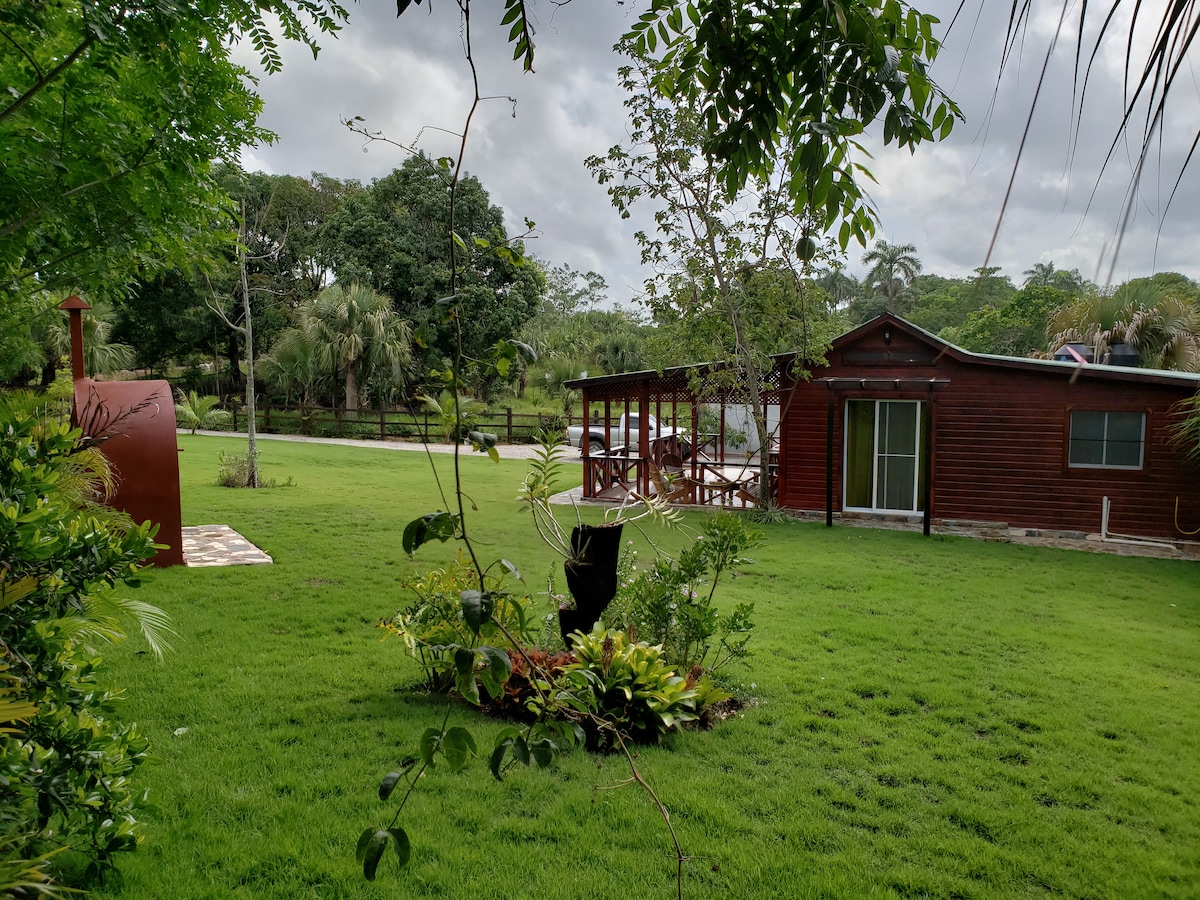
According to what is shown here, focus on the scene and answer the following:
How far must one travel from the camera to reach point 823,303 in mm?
10844

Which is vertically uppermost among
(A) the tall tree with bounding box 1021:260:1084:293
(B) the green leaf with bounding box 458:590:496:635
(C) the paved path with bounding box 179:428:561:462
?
(A) the tall tree with bounding box 1021:260:1084:293

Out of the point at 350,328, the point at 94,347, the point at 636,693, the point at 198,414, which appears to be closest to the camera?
the point at 636,693

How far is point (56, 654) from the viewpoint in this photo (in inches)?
85.7

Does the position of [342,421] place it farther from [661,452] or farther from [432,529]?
[432,529]

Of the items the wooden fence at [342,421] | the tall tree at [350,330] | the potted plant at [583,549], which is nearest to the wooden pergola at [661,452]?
the potted plant at [583,549]

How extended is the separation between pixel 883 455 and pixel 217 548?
371 inches

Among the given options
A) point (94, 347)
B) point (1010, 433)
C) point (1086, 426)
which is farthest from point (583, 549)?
point (94, 347)

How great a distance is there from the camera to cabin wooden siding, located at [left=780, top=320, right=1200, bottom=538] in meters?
10.1

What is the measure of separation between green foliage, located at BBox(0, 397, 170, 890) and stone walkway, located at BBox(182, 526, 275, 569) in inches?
222

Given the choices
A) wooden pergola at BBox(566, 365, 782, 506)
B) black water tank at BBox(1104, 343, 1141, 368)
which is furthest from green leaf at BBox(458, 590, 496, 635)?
Result: black water tank at BBox(1104, 343, 1141, 368)

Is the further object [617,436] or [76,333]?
[617,436]

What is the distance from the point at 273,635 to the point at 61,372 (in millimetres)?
5903

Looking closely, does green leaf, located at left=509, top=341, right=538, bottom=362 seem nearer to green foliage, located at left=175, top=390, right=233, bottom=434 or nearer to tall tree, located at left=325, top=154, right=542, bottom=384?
green foliage, located at left=175, top=390, right=233, bottom=434

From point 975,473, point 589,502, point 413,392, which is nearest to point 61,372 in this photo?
point 589,502
